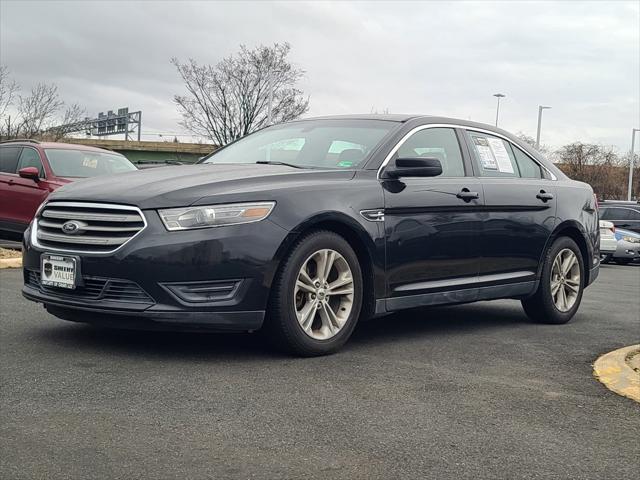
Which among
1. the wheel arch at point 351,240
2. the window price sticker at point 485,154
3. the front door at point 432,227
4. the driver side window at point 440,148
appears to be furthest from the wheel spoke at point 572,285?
the wheel arch at point 351,240

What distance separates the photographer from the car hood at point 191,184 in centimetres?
477

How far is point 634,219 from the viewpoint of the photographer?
23875 mm

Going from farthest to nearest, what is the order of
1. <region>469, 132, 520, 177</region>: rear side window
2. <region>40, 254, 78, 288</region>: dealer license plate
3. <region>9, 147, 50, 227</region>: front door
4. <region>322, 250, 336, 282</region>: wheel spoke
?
<region>9, 147, 50, 227</region>: front door < <region>469, 132, 520, 177</region>: rear side window < <region>322, 250, 336, 282</region>: wheel spoke < <region>40, 254, 78, 288</region>: dealer license plate

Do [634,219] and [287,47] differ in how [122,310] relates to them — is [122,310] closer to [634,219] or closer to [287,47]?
[634,219]

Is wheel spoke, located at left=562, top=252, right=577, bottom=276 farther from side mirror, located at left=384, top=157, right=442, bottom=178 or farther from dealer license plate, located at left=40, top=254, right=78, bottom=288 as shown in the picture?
dealer license plate, located at left=40, top=254, right=78, bottom=288

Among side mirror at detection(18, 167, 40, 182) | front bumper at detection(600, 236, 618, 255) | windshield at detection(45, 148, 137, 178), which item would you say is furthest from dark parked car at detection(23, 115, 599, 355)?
front bumper at detection(600, 236, 618, 255)

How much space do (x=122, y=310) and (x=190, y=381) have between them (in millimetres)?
674

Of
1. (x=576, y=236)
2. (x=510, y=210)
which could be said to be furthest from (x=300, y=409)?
(x=576, y=236)

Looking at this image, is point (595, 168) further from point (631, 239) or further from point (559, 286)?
Answer: point (559, 286)

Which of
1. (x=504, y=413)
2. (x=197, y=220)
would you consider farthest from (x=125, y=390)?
(x=504, y=413)

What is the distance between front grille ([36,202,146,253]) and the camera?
186 inches

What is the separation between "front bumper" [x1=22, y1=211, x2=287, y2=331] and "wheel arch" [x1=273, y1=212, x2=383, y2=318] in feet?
0.26

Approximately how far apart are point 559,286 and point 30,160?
861 centimetres

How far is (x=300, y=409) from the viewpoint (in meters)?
3.88
